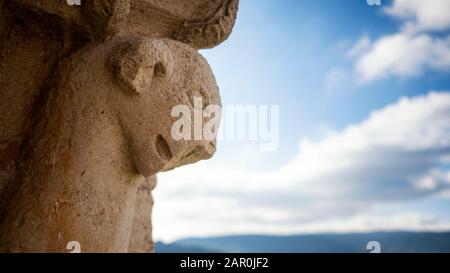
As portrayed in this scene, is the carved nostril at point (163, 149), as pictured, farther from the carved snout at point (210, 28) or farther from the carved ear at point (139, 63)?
the carved snout at point (210, 28)

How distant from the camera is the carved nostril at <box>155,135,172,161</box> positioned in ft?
4.37

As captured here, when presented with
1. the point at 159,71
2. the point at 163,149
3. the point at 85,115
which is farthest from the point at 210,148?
the point at 85,115

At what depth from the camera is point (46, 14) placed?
1332 millimetres

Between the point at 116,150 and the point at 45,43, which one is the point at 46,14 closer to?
the point at 45,43

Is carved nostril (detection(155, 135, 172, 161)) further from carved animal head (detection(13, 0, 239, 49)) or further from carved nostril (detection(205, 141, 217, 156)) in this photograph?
carved animal head (detection(13, 0, 239, 49))

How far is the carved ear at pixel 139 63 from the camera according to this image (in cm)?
127

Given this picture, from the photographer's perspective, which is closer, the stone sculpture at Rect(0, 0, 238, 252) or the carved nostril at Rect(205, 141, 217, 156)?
the stone sculpture at Rect(0, 0, 238, 252)

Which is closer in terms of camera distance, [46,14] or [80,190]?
[80,190]

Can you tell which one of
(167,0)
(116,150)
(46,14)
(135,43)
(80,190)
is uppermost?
(167,0)

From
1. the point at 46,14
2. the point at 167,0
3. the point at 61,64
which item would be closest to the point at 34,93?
the point at 61,64

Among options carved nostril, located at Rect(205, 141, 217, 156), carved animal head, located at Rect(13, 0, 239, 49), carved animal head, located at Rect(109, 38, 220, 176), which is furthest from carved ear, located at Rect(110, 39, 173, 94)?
carved nostril, located at Rect(205, 141, 217, 156)
